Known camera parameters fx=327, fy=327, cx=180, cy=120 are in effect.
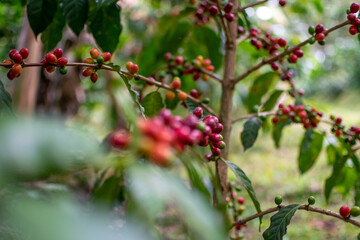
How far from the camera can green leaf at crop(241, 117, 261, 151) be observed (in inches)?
35.3

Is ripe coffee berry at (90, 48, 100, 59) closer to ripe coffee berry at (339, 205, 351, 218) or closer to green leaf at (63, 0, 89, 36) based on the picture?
green leaf at (63, 0, 89, 36)

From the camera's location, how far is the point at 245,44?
1241 millimetres

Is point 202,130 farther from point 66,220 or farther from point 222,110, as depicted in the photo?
point 222,110

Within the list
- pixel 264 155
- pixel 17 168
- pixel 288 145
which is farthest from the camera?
pixel 288 145

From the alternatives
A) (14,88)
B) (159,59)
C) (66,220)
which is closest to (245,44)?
(159,59)

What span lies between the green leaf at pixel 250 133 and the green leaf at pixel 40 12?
564 millimetres

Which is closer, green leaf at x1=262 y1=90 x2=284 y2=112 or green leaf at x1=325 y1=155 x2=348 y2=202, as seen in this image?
green leaf at x1=325 y1=155 x2=348 y2=202

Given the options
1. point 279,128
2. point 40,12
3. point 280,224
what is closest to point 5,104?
point 40,12

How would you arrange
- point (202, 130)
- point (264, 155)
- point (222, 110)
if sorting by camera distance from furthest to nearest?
point (264, 155)
point (222, 110)
point (202, 130)

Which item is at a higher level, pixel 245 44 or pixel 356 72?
pixel 356 72

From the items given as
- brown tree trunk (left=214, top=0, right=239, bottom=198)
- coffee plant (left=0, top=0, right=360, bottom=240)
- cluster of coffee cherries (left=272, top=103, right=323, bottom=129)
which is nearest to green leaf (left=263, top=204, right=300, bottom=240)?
coffee plant (left=0, top=0, right=360, bottom=240)

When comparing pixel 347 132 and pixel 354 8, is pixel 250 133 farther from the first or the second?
pixel 354 8

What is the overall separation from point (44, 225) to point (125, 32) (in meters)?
3.08

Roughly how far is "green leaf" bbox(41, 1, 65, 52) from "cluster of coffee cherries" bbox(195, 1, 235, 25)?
1.26ft
